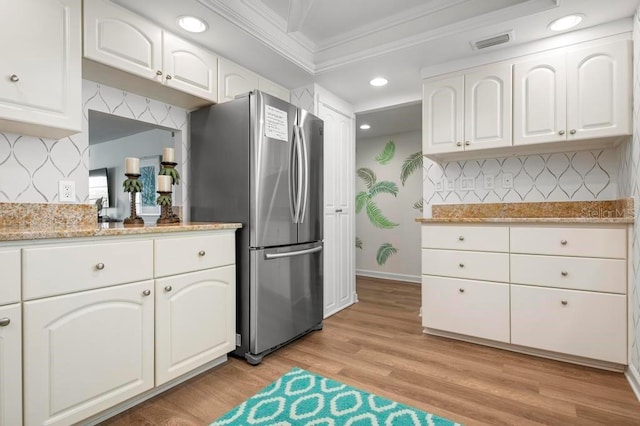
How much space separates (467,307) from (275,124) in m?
1.95

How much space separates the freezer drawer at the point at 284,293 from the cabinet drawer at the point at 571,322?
1450mm

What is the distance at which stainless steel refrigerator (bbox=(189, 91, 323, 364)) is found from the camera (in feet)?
6.95

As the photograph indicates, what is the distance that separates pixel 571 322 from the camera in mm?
2055

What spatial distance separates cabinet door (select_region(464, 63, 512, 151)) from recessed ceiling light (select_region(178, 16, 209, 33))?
1984 mm

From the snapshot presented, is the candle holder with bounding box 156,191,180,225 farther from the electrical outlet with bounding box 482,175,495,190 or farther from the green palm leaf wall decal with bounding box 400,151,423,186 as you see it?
the green palm leaf wall decal with bounding box 400,151,423,186

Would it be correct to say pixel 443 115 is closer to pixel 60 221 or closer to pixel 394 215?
pixel 394 215

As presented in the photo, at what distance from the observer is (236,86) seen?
2543 millimetres

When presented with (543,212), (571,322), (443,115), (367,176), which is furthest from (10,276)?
(367,176)

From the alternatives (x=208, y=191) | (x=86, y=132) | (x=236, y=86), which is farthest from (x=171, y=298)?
(x=236, y=86)

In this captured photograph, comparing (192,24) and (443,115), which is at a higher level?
(192,24)

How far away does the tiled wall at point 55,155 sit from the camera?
1642mm

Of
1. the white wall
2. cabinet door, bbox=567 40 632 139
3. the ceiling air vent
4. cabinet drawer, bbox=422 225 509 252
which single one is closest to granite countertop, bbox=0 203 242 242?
cabinet drawer, bbox=422 225 509 252

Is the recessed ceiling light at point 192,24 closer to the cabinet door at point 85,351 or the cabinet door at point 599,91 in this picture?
the cabinet door at point 85,351

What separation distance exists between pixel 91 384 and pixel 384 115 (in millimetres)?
3770
